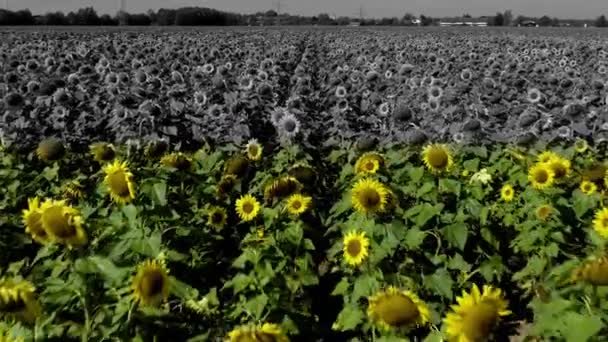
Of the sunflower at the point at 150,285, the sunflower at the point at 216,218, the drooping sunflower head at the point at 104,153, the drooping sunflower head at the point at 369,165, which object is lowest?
the sunflower at the point at 216,218

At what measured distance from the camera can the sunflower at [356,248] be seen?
4.07 meters

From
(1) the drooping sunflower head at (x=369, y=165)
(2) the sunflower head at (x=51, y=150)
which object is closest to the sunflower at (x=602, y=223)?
(1) the drooping sunflower head at (x=369, y=165)

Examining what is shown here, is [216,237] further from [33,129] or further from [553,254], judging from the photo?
[33,129]

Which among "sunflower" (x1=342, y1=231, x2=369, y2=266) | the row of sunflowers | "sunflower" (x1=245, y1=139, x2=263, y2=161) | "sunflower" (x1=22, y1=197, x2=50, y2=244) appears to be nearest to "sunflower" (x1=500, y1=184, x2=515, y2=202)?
the row of sunflowers

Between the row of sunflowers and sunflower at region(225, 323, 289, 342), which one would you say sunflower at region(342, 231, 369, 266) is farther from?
sunflower at region(225, 323, 289, 342)

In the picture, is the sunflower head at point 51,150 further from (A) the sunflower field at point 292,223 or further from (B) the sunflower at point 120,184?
(B) the sunflower at point 120,184

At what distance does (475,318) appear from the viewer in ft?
8.25

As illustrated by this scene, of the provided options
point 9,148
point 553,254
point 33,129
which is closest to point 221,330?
point 553,254

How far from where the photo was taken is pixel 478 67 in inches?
602

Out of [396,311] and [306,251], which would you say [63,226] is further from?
[306,251]

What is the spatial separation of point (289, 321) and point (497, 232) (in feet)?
7.22

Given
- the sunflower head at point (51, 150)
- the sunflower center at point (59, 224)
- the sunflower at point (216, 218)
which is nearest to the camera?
the sunflower center at point (59, 224)

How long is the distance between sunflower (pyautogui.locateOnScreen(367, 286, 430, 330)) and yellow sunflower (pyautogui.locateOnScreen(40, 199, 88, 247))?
1.39 metres

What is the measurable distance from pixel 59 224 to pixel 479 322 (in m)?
1.89
